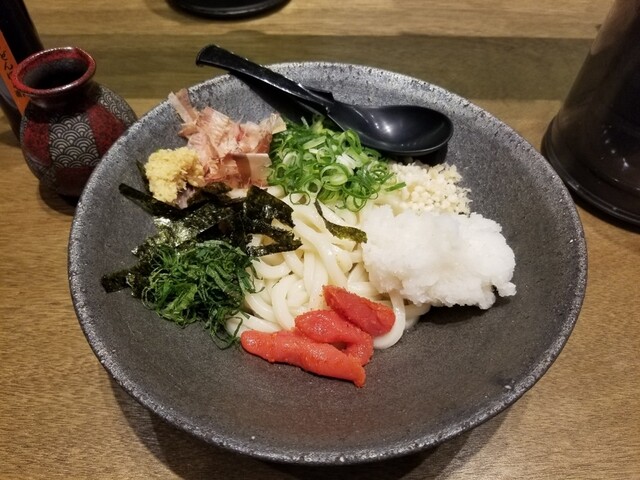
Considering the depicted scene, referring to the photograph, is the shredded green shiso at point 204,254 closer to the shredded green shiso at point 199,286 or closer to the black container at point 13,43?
the shredded green shiso at point 199,286

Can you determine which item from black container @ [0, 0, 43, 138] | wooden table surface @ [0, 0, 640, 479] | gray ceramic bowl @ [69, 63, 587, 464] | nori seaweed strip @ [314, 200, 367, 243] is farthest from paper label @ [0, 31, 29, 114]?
nori seaweed strip @ [314, 200, 367, 243]

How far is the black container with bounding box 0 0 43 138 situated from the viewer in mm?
1986

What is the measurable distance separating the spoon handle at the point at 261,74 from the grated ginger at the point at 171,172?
15.9 inches

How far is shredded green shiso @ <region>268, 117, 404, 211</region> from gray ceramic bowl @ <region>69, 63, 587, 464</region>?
1.21 ft

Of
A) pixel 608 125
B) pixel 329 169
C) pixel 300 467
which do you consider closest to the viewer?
pixel 300 467

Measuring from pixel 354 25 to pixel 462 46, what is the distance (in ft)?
2.11

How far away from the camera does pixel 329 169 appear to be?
180 centimetres

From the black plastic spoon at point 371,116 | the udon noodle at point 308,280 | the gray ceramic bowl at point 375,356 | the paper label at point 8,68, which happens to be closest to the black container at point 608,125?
the gray ceramic bowl at point 375,356

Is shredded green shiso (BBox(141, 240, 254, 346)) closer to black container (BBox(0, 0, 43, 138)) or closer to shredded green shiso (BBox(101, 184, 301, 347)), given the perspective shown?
shredded green shiso (BBox(101, 184, 301, 347))

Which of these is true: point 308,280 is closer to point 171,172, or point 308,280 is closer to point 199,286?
point 199,286

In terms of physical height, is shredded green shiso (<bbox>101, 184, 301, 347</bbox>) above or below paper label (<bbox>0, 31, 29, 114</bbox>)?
below

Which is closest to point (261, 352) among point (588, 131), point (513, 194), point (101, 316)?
point (101, 316)

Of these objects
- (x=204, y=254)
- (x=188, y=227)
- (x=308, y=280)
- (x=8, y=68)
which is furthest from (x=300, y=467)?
(x=8, y=68)

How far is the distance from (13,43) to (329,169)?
1377 millimetres
